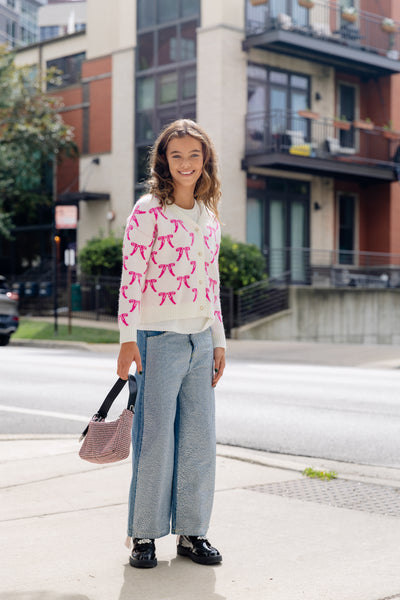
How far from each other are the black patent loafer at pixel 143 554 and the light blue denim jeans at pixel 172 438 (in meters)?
0.03

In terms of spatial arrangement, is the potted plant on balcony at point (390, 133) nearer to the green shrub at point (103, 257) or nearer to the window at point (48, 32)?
the green shrub at point (103, 257)

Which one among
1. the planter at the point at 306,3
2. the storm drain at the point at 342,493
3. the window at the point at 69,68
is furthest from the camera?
the window at the point at 69,68

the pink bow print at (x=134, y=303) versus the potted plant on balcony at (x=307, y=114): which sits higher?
the potted plant on balcony at (x=307, y=114)

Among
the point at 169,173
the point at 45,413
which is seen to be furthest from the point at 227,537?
the point at 45,413

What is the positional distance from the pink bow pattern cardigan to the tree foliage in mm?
25748

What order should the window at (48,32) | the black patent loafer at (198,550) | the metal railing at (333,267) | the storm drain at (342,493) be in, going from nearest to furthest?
the black patent loafer at (198,550)
the storm drain at (342,493)
the metal railing at (333,267)
the window at (48,32)

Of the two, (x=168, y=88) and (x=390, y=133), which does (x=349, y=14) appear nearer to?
(x=390, y=133)

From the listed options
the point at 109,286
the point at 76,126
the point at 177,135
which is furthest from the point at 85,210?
the point at 177,135

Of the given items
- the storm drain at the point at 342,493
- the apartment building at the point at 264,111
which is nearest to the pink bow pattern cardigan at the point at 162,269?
the storm drain at the point at 342,493

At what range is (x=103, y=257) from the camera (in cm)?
2600

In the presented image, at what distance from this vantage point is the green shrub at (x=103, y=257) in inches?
1020

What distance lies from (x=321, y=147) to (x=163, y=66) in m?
5.55

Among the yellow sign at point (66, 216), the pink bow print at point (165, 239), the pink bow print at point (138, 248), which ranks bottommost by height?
the pink bow print at point (138, 248)

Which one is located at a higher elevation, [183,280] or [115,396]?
[183,280]
